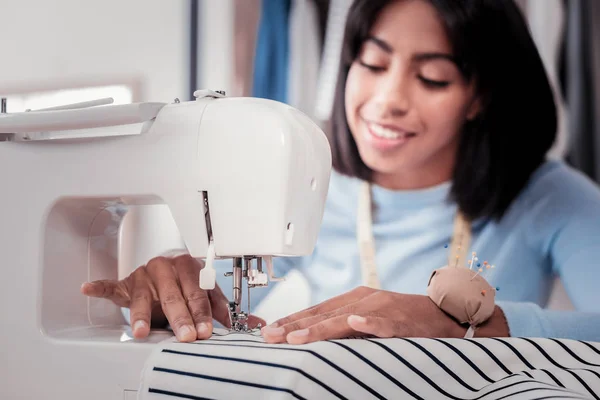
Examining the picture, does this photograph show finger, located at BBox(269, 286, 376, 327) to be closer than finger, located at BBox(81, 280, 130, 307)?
Yes

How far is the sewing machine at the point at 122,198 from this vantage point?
3.36 feet

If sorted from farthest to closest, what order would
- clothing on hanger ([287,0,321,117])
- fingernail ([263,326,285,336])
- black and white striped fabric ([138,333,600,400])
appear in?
clothing on hanger ([287,0,321,117]), fingernail ([263,326,285,336]), black and white striped fabric ([138,333,600,400])

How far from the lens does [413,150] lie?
7.36 feet

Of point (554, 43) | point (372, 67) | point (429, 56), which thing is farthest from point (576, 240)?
point (372, 67)

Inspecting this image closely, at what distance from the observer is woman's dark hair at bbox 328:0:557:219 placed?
213 centimetres

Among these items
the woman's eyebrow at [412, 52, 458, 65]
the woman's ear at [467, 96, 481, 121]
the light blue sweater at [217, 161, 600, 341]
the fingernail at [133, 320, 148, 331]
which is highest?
the woman's eyebrow at [412, 52, 458, 65]

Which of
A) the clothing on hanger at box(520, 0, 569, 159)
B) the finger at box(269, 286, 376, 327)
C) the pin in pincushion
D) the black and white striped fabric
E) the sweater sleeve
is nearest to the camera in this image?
the black and white striped fabric

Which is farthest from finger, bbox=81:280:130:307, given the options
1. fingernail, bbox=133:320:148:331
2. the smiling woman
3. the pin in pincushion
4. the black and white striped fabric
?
the smiling woman

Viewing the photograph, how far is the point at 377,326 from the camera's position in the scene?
949 millimetres

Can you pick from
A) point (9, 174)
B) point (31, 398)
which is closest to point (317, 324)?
point (31, 398)

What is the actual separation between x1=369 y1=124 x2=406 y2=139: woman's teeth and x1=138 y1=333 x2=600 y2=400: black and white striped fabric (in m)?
1.34

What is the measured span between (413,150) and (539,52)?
48 centimetres

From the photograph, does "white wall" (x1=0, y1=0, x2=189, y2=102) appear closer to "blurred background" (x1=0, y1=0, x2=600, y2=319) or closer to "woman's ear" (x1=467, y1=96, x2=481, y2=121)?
"blurred background" (x1=0, y1=0, x2=600, y2=319)

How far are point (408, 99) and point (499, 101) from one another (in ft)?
0.92
